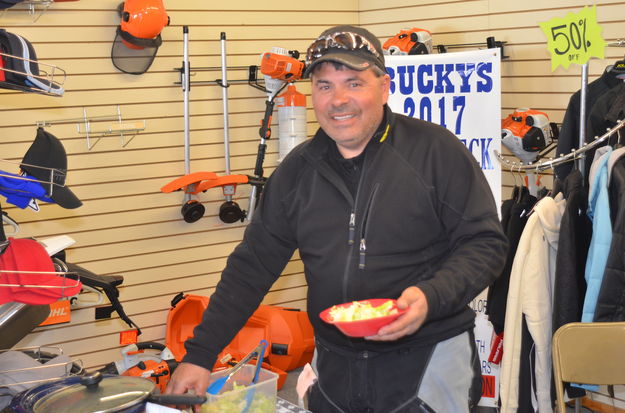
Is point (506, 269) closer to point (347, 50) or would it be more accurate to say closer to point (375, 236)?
point (375, 236)

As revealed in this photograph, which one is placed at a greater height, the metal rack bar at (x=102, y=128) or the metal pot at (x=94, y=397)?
the metal rack bar at (x=102, y=128)

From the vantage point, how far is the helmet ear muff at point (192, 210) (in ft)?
16.3

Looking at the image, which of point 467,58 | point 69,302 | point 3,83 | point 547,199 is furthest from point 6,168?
point 547,199

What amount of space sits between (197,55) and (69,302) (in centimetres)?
176

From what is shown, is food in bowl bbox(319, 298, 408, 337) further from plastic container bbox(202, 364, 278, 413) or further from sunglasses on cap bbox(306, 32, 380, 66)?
sunglasses on cap bbox(306, 32, 380, 66)

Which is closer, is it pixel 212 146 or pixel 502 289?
pixel 502 289

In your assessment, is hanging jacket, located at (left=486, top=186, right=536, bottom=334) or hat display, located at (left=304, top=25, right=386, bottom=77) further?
hanging jacket, located at (left=486, top=186, right=536, bottom=334)

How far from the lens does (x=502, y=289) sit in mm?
3668

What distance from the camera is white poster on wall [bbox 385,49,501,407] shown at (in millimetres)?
4066

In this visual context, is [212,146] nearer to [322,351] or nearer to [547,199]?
[547,199]

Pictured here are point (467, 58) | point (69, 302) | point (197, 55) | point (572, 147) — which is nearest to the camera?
point (572, 147)

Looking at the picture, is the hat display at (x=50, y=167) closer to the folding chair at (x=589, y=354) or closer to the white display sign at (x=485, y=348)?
the folding chair at (x=589, y=354)

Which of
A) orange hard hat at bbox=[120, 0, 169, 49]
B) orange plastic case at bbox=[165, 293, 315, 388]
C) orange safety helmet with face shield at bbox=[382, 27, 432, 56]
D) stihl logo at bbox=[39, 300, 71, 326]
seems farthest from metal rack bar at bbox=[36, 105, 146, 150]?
orange safety helmet with face shield at bbox=[382, 27, 432, 56]

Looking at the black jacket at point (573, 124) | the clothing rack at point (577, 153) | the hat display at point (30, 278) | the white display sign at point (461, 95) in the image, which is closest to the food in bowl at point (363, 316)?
the hat display at point (30, 278)
